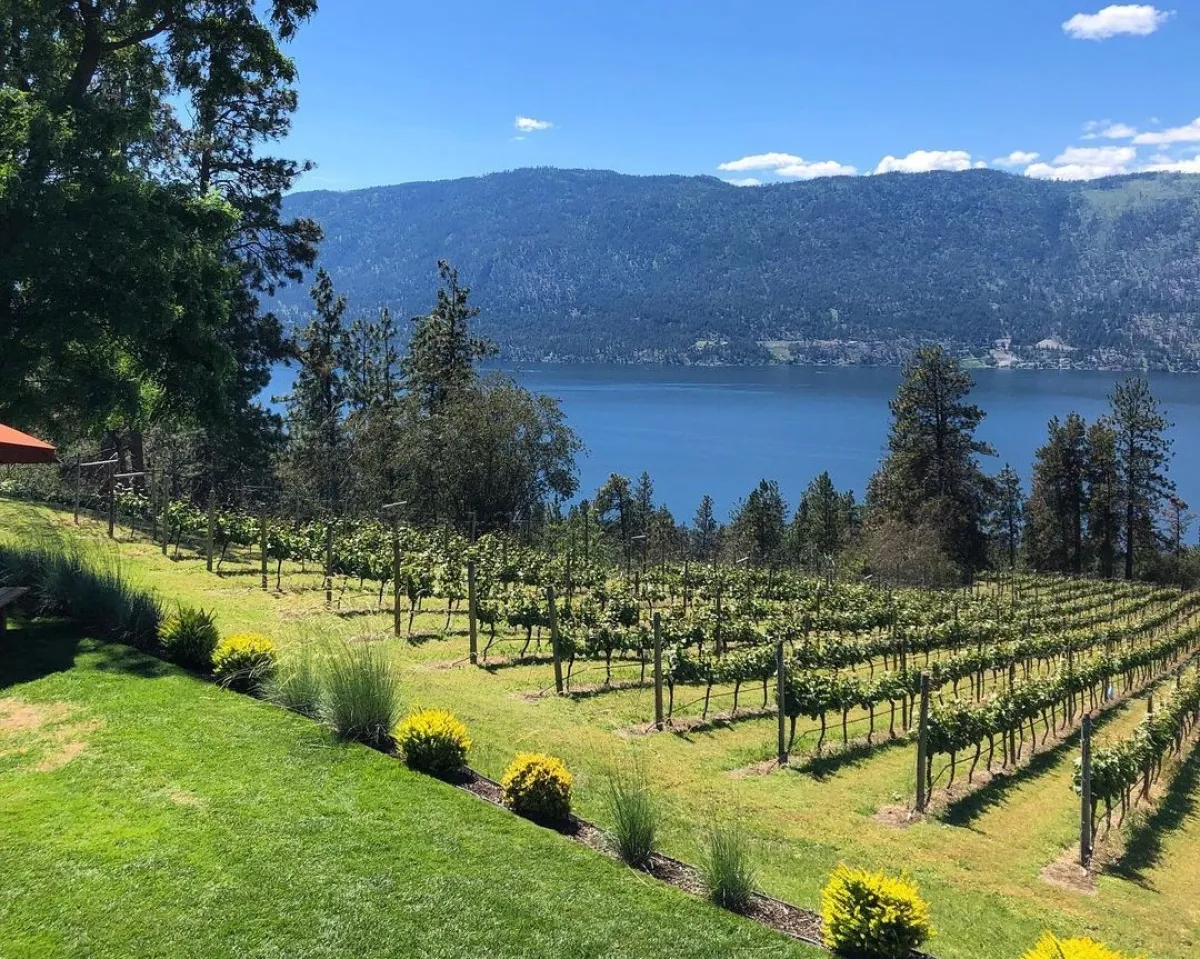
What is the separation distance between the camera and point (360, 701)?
23.7ft

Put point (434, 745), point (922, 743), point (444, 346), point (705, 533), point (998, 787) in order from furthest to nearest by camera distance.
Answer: point (705, 533) → point (444, 346) → point (998, 787) → point (922, 743) → point (434, 745)

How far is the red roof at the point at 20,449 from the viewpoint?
8156 mm

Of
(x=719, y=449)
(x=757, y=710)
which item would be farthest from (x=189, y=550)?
(x=719, y=449)

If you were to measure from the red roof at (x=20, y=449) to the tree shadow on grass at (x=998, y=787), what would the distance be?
10.3 m

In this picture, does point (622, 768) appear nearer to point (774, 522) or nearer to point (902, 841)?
point (902, 841)

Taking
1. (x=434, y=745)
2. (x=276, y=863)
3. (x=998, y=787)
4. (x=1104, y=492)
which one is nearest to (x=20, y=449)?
(x=434, y=745)

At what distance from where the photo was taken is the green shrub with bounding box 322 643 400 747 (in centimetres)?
721

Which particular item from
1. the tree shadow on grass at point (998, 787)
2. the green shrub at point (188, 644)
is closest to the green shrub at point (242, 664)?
the green shrub at point (188, 644)

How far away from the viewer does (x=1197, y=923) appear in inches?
294

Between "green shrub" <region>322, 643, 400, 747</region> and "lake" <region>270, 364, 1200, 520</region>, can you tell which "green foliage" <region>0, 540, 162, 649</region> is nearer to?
"green shrub" <region>322, 643, 400, 747</region>

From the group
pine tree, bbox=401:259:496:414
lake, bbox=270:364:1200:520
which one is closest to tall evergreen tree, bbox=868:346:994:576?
pine tree, bbox=401:259:496:414

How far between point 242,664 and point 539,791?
148 inches

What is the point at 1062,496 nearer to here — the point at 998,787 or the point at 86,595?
the point at 998,787

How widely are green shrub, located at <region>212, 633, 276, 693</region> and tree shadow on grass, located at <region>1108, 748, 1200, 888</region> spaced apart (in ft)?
29.0
